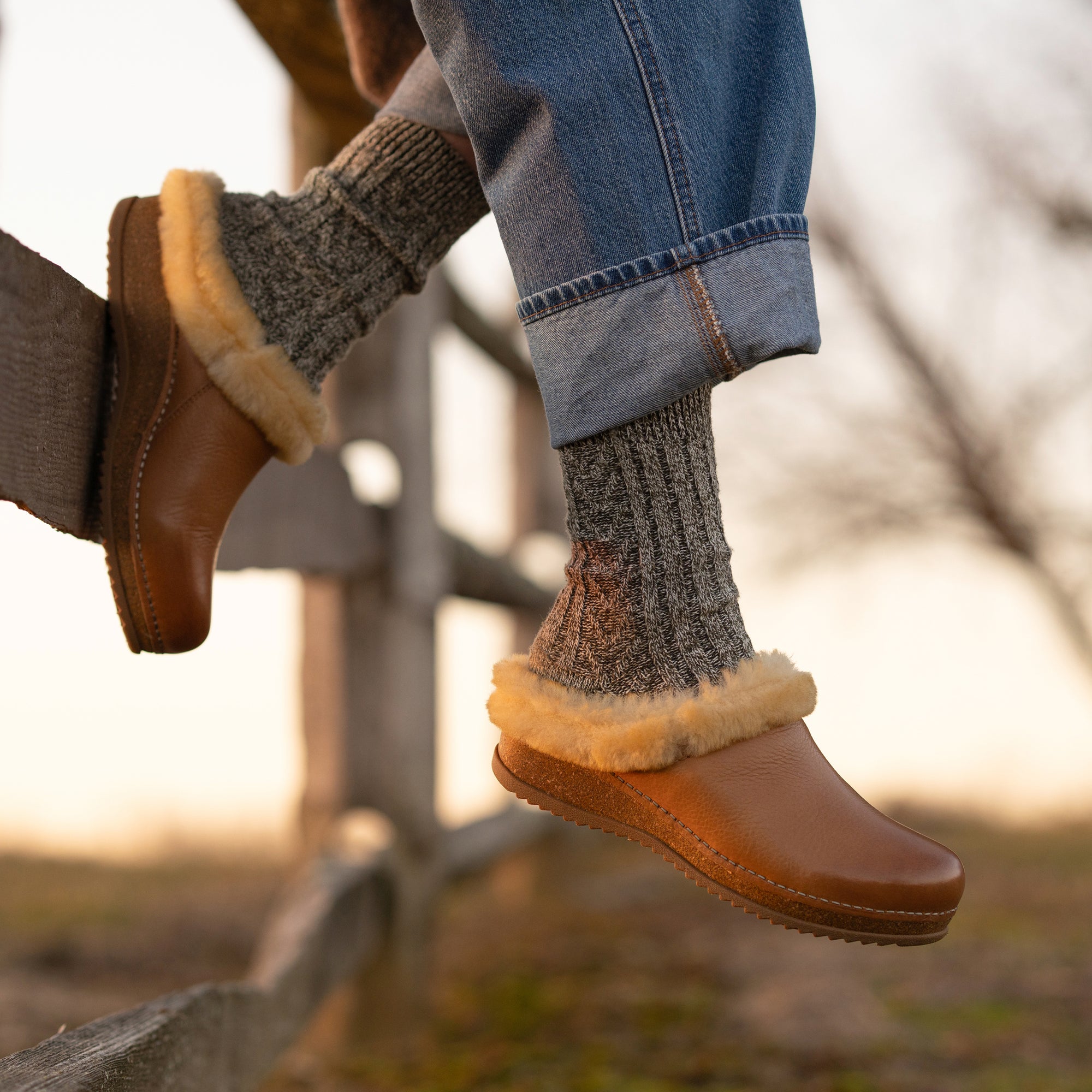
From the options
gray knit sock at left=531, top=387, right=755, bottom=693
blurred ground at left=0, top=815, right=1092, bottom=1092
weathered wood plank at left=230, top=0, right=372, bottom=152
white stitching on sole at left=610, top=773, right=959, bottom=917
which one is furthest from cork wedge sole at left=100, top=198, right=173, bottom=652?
blurred ground at left=0, top=815, right=1092, bottom=1092

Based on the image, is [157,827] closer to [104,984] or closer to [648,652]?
[104,984]

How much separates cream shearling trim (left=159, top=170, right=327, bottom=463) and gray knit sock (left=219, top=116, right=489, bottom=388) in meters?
0.02

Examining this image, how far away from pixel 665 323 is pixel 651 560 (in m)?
0.22

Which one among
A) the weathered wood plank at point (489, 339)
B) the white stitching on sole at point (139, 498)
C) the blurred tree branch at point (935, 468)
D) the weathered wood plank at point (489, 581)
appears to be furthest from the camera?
the blurred tree branch at point (935, 468)

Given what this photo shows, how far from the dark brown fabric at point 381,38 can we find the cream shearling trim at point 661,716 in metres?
0.71

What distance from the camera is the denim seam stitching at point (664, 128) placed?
2.57 feet

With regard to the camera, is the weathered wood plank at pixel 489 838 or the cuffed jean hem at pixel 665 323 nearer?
the cuffed jean hem at pixel 665 323

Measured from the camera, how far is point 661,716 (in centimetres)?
88

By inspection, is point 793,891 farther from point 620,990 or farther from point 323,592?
point 620,990

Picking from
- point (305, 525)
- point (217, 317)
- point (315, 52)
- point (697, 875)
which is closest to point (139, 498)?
point (217, 317)

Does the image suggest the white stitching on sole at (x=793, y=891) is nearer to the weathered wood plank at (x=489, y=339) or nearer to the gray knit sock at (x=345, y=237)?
the gray knit sock at (x=345, y=237)

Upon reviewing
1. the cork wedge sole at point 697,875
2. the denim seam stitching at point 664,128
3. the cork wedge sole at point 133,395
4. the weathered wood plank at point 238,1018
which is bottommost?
the weathered wood plank at point 238,1018

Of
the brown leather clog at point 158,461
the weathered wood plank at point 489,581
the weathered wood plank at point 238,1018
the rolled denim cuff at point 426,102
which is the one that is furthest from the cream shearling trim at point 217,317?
the weathered wood plank at point 489,581

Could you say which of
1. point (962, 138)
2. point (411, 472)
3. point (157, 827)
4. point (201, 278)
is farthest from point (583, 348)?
point (962, 138)
